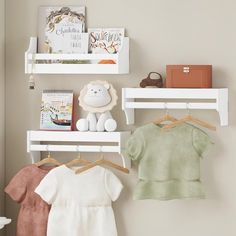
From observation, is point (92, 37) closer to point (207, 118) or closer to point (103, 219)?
point (207, 118)

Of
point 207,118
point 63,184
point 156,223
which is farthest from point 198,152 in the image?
point 63,184

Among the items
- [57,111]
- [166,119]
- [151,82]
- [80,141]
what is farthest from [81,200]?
[151,82]

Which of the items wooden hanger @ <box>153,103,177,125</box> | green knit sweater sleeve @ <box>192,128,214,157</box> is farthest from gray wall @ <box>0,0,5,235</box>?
green knit sweater sleeve @ <box>192,128,214,157</box>

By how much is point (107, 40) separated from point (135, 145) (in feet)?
1.91

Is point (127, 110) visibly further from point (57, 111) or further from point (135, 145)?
point (57, 111)

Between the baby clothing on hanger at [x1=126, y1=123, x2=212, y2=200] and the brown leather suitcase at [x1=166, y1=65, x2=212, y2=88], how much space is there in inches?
8.8

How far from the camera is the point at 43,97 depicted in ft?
11.6

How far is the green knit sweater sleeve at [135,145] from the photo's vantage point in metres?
3.36

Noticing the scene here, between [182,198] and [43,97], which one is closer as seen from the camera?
[182,198]

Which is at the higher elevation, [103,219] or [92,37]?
[92,37]

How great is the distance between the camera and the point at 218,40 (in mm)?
3393

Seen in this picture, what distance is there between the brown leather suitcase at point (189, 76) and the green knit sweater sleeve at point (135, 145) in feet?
1.03

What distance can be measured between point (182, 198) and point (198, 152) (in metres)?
0.25


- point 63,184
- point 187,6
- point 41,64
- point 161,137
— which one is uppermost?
point 187,6
